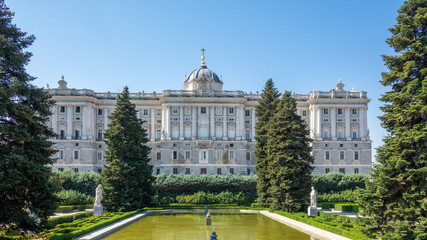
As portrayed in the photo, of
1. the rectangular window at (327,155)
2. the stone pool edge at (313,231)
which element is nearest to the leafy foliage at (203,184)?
the stone pool edge at (313,231)

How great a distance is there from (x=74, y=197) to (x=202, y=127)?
28.4 m

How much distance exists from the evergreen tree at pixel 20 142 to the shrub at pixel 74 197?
25.6 metres

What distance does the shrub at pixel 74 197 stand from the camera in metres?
42.3

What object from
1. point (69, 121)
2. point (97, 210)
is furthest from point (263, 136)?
point (69, 121)

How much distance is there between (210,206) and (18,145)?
2779 cm

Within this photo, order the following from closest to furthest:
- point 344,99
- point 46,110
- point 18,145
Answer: point 18,145
point 46,110
point 344,99

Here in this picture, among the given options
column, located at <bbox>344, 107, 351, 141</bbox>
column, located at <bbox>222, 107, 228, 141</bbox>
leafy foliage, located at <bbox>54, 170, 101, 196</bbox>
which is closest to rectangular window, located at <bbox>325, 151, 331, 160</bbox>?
column, located at <bbox>344, 107, 351, 141</bbox>

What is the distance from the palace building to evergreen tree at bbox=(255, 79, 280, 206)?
22720 mm

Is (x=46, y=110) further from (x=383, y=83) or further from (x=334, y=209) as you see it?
(x=334, y=209)

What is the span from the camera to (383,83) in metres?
19.7

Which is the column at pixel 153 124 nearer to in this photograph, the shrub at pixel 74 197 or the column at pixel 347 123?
the shrub at pixel 74 197

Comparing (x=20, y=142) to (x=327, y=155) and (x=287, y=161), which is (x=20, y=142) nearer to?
(x=287, y=161)

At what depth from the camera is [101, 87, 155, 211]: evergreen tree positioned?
3631 cm

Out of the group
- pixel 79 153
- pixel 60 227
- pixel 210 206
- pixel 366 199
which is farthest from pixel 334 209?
pixel 79 153
